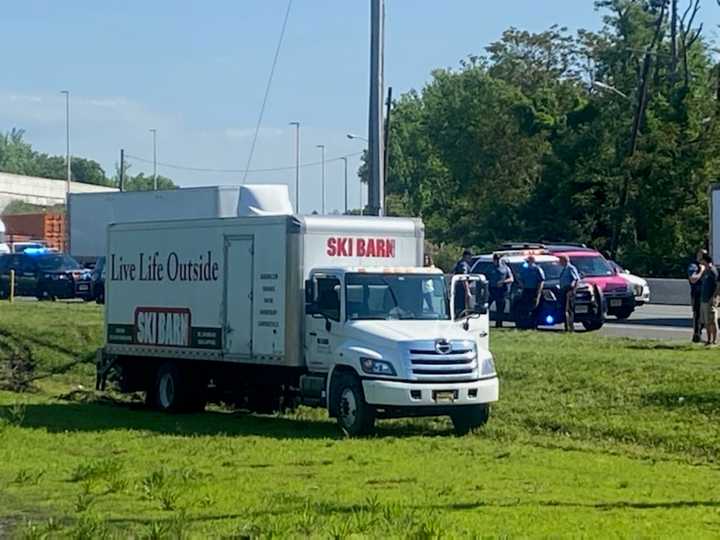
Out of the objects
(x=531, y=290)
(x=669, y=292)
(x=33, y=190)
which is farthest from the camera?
(x=33, y=190)

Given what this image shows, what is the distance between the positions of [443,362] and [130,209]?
34.9 metres

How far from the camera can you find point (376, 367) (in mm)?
18500

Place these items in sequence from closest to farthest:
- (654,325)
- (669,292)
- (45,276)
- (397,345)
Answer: (397,345) < (654,325) < (45,276) < (669,292)

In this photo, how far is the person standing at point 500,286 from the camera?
1313 inches

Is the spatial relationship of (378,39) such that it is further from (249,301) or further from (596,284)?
(596,284)

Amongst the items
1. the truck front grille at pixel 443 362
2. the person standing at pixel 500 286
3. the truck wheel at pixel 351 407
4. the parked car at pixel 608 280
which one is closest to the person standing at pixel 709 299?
the person standing at pixel 500 286

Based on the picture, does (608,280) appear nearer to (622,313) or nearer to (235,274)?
(622,313)

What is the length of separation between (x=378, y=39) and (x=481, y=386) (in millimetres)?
8413

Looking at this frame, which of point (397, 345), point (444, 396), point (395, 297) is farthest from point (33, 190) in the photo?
point (444, 396)

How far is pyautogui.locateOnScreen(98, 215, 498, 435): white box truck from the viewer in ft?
61.0

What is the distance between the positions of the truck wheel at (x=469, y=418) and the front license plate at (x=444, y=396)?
608 mm

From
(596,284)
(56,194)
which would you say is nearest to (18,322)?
(596,284)

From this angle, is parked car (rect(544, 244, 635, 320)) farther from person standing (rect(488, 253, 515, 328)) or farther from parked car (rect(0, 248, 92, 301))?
parked car (rect(0, 248, 92, 301))

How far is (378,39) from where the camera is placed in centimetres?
2503
